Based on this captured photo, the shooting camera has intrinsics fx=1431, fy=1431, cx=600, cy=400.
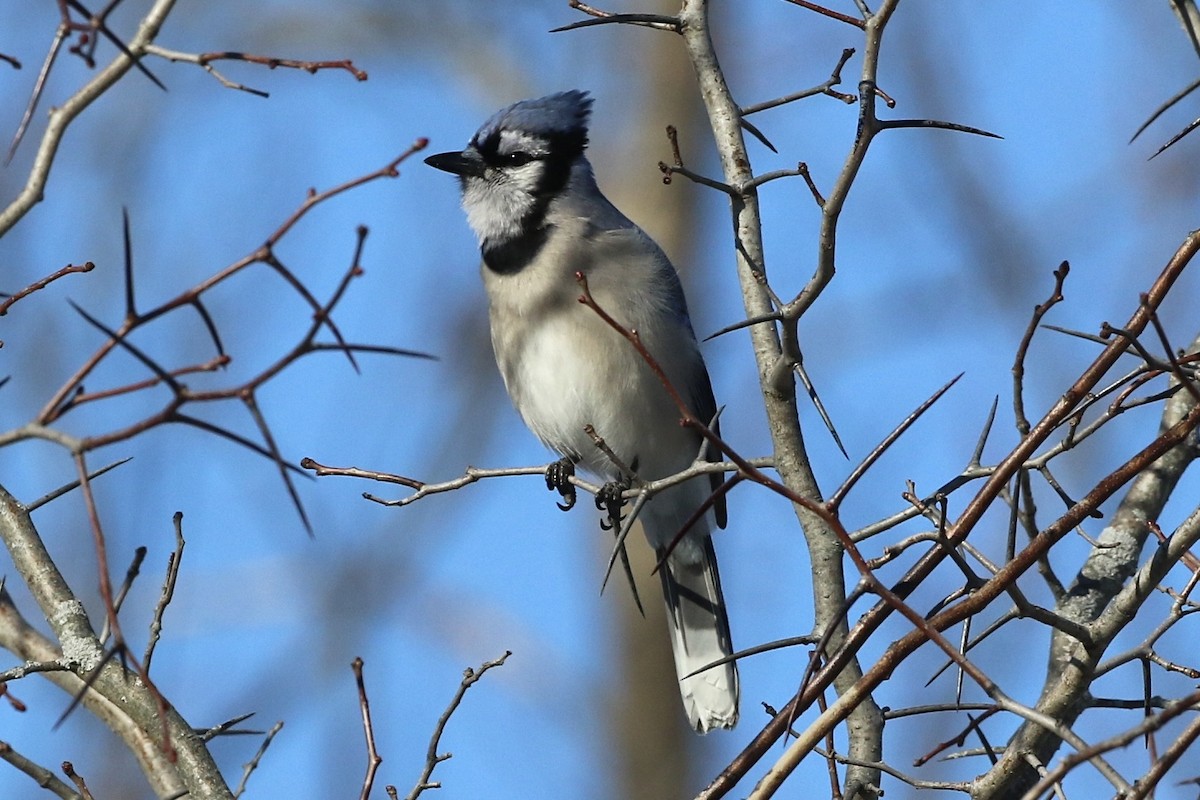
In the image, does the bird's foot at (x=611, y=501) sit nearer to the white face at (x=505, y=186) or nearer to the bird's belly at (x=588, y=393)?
the bird's belly at (x=588, y=393)

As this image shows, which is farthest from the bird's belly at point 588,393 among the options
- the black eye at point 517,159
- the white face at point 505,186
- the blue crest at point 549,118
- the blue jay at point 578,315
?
the blue crest at point 549,118

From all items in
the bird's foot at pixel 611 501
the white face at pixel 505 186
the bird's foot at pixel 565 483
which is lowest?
the bird's foot at pixel 611 501

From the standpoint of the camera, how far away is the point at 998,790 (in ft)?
8.87

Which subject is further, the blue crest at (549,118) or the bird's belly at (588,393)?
the blue crest at (549,118)

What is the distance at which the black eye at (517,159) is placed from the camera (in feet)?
17.5

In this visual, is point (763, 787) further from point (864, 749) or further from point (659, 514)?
point (659, 514)

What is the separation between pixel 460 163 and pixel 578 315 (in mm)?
819

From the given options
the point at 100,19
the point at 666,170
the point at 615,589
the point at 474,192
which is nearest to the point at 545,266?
the point at 474,192

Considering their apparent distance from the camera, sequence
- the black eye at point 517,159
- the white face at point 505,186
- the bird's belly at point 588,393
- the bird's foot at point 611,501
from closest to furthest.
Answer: the bird's foot at point 611,501
the bird's belly at point 588,393
the white face at point 505,186
the black eye at point 517,159

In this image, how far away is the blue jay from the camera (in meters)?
5.01

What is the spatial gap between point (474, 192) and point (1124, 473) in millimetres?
3351

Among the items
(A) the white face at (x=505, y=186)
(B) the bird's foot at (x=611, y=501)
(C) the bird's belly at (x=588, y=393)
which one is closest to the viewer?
(B) the bird's foot at (x=611, y=501)

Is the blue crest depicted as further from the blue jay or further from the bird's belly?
the bird's belly

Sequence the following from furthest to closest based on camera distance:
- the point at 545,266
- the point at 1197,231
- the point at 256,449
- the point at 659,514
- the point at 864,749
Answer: the point at 659,514 → the point at 545,266 → the point at 864,749 → the point at 1197,231 → the point at 256,449
